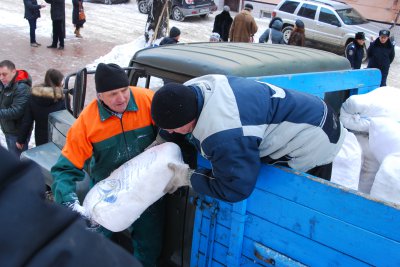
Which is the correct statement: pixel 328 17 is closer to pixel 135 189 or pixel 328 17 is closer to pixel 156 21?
pixel 156 21

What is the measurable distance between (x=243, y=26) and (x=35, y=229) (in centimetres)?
946

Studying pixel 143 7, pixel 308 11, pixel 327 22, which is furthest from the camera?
pixel 143 7

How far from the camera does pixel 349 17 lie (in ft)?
45.9

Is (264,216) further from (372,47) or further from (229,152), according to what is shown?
(372,47)

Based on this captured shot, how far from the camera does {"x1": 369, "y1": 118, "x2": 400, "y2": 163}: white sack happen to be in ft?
8.45

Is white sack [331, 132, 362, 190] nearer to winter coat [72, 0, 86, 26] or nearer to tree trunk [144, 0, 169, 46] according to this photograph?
tree trunk [144, 0, 169, 46]

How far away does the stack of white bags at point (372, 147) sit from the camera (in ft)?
7.47

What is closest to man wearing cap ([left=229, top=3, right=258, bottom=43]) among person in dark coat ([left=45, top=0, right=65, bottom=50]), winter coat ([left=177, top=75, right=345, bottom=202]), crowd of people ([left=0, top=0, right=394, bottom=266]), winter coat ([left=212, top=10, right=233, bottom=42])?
winter coat ([left=212, top=10, right=233, bottom=42])

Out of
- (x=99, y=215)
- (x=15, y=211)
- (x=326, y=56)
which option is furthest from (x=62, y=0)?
(x=15, y=211)

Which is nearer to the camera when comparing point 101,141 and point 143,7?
point 101,141

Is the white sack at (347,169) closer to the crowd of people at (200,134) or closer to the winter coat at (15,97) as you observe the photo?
the crowd of people at (200,134)

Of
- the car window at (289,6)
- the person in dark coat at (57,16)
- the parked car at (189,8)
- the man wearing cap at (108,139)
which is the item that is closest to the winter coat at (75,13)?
the person in dark coat at (57,16)

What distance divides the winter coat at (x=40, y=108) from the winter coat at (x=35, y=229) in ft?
12.1

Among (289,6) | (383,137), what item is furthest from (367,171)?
(289,6)
